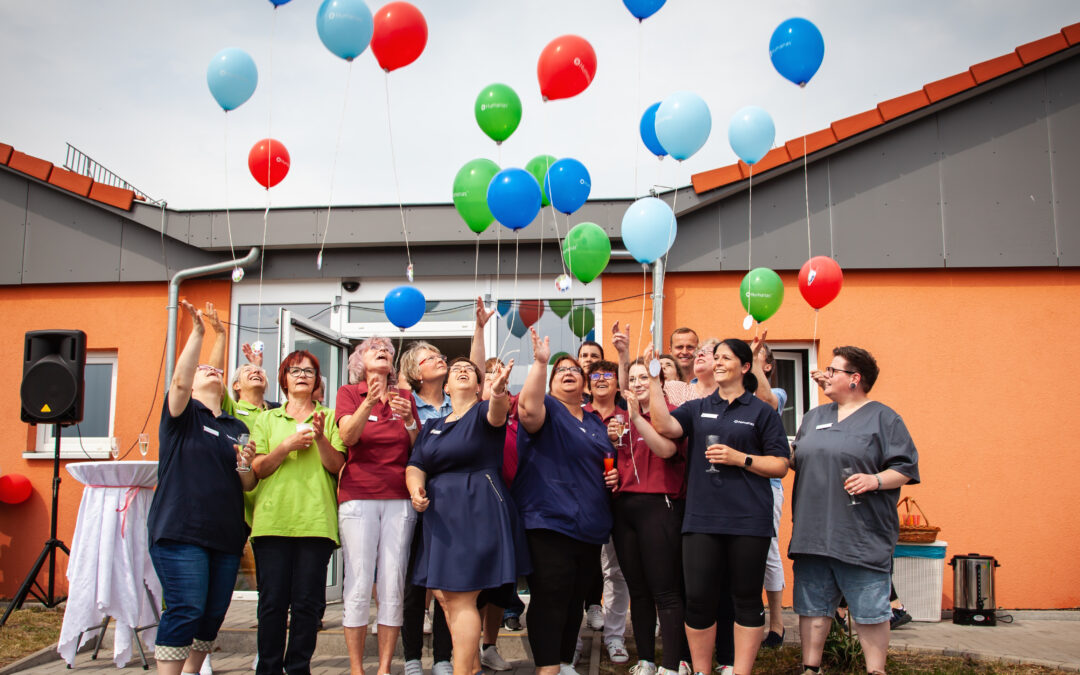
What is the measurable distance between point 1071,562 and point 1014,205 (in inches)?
113

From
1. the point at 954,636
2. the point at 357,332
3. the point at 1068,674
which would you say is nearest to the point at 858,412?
the point at 1068,674

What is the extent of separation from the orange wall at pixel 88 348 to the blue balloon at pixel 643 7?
4.26 m

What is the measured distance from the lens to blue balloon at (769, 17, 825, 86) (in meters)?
5.53

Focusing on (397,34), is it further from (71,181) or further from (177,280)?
(71,181)

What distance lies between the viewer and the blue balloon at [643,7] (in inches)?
216

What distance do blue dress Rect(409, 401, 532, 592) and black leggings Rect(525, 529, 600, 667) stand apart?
7 cm

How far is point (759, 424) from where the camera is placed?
391 cm

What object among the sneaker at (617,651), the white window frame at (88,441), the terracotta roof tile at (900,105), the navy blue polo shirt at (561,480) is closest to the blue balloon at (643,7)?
the terracotta roof tile at (900,105)

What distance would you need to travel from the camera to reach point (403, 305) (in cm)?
616

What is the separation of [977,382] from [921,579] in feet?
5.65

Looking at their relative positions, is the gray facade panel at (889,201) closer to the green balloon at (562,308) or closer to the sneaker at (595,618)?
the green balloon at (562,308)

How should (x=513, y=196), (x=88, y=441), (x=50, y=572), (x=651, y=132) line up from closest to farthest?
(x=513, y=196) → (x=651, y=132) → (x=50, y=572) → (x=88, y=441)

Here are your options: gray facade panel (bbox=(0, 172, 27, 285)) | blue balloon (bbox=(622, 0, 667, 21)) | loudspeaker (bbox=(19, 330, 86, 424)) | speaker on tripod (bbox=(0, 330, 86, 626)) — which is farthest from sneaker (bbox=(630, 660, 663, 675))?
gray facade panel (bbox=(0, 172, 27, 285))

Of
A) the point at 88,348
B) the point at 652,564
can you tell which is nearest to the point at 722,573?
the point at 652,564
